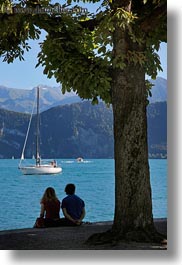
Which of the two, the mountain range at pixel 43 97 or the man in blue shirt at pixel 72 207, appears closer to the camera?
the mountain range at pixel 43 97

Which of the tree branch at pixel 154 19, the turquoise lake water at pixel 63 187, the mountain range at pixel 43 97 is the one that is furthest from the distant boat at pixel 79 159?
the tree branch at pixel 154 19

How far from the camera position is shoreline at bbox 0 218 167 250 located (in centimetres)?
573

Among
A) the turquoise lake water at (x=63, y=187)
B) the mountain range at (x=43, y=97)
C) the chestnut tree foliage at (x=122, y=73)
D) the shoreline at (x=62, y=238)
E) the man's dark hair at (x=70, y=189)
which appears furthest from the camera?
the man's dark hair at (x=70, y=189)

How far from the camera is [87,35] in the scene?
6.14 meters

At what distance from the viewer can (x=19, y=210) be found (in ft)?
22.4

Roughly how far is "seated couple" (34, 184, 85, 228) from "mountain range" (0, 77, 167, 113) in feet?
2.87

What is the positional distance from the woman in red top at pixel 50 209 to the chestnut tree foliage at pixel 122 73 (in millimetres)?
716

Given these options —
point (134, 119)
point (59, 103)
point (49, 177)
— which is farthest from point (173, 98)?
point (49, 177)

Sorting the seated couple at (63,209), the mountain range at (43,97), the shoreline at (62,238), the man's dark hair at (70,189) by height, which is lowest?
the shoreline at (62,238)

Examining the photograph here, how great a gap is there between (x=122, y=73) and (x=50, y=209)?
159cm

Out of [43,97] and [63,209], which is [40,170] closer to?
[63,209]

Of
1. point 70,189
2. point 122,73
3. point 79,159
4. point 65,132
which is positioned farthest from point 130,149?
point 65,132

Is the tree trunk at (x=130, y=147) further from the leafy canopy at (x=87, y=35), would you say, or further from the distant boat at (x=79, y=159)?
the distant boat at (x=79, y=159)

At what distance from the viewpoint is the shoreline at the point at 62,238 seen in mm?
5727
